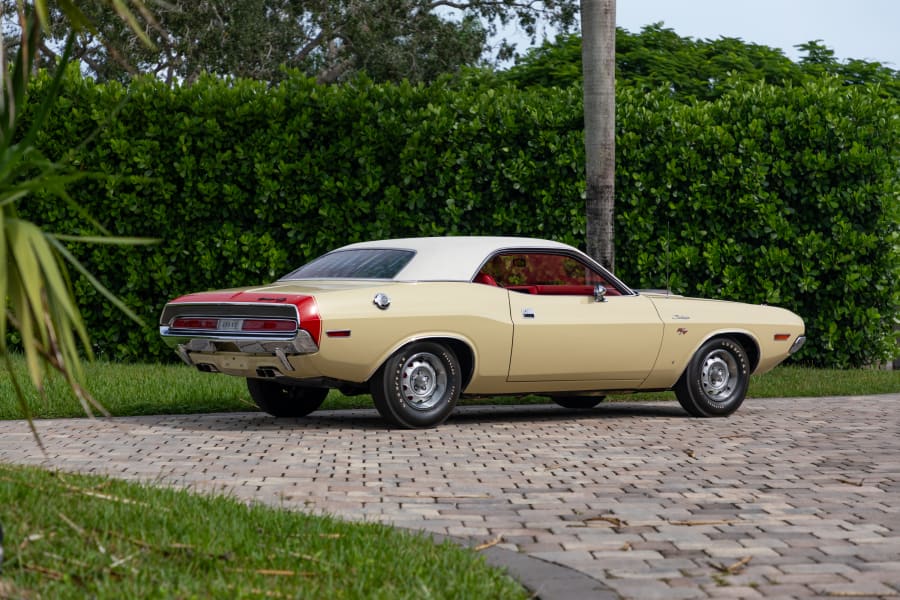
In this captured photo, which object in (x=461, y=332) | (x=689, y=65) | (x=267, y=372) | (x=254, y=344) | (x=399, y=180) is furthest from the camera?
(x=689, y=65)

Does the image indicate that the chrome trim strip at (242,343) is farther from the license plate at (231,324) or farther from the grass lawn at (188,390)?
the grass lawn at (188,390)

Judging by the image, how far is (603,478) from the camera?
813cm

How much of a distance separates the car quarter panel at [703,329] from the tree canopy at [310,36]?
1940 centimetres

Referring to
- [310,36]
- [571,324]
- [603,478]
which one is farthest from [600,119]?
[310,36]

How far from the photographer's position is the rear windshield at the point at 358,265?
35.5 feet

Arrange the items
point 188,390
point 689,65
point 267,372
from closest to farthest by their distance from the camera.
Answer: point 267,372
point 188,390
point 689,65

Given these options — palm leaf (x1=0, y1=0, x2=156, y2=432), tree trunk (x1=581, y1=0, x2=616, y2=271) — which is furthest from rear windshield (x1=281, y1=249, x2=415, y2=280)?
palm leaf (x1=0, y1=0, x2=156, y2=432)

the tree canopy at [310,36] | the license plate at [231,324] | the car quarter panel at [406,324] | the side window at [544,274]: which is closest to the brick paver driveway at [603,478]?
the car quarter panel at [406,324]

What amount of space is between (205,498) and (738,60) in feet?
54.9

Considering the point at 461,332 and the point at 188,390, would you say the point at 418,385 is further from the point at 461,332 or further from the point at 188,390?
the point at 188,390

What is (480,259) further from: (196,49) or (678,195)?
(196,49)

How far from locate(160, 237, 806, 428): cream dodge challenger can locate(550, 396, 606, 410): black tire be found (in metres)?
1.28

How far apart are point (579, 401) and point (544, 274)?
6.27ft

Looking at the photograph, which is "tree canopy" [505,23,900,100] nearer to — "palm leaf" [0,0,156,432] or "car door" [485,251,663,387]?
"car door" [485,251,663,387]
